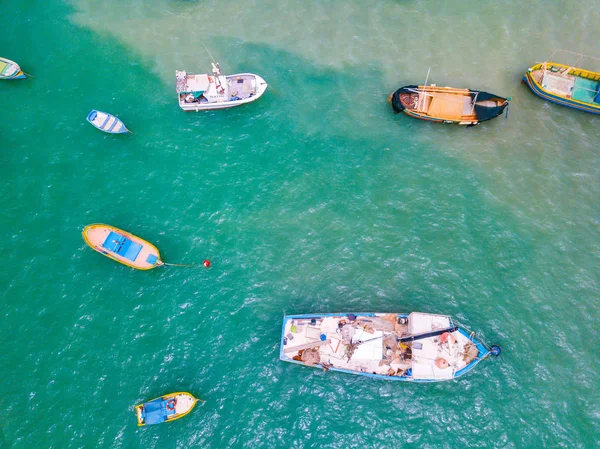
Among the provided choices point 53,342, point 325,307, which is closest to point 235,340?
point 325,307

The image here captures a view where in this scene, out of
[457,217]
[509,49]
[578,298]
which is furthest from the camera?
[509,49]

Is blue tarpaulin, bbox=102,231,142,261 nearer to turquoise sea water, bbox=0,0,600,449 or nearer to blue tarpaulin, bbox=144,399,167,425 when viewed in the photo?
turquoise sea water, bbox=0,0,600,449

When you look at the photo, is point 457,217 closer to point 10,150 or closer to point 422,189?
point 422,189

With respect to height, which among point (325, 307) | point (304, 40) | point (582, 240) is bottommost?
point (325, 307)

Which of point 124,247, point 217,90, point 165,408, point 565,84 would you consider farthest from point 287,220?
point 565,84

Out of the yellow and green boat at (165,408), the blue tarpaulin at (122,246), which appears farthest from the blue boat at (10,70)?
the yellow and green boat at (165,408)

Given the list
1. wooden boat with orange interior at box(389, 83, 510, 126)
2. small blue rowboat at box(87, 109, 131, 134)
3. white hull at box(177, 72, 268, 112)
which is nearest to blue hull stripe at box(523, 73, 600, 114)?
wooden boat with orange interior at box(389, 83, 510, 126)
